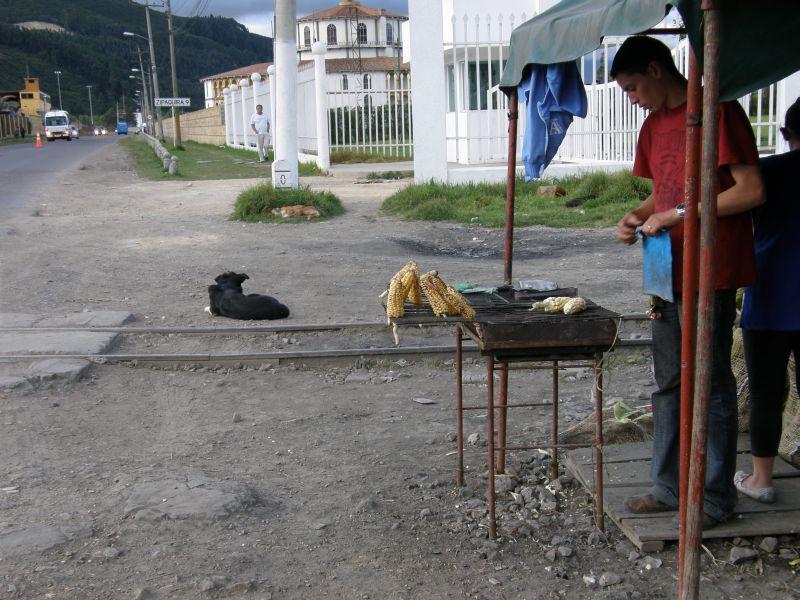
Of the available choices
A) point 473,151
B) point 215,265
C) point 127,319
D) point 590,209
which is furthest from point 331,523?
point 473,151

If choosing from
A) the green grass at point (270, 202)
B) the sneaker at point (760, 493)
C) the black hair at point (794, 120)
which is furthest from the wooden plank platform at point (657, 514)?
the green grass at point (270, 202)

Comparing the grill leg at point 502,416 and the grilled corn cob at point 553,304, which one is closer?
the grilled corn cob at point 553,304

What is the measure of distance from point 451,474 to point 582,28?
88.6 inches

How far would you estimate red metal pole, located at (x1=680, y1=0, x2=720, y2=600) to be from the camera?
2729 millimetres

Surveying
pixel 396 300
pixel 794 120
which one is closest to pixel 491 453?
pixel 396 300

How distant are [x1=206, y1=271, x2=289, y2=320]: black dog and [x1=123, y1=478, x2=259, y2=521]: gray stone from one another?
335 cm

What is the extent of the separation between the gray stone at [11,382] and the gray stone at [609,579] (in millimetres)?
4292

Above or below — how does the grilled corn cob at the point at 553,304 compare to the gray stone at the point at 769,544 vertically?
above

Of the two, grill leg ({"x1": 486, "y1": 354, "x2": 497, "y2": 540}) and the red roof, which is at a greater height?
the red roof

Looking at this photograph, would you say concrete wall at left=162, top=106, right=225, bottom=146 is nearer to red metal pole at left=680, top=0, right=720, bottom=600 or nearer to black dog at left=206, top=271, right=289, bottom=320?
black dog at left=206, top=271, right=289, bottom=320

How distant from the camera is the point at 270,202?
48.2ft

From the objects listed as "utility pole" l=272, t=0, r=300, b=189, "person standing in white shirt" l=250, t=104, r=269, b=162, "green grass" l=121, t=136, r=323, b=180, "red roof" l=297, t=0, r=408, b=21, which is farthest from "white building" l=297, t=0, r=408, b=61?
"utility pole" l=272, t=0, r=300, b=189

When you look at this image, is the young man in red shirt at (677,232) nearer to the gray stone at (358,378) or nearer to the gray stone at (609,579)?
the gray stone at (609,579)

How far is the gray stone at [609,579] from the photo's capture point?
3.50 metres
